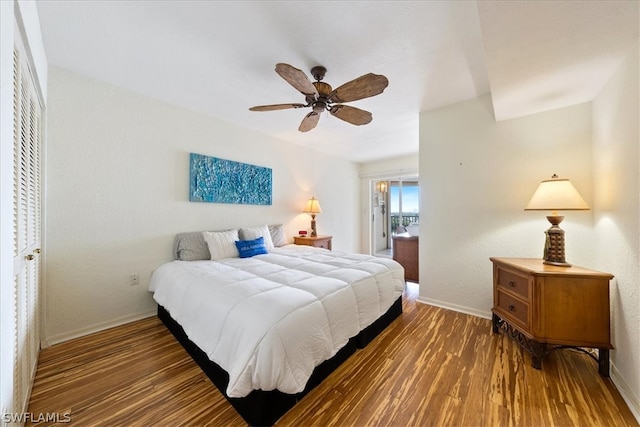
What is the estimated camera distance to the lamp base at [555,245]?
1990mm

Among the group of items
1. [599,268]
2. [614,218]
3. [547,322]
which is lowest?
[547,322]

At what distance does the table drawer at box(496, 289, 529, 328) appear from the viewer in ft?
6.26

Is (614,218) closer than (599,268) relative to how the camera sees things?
Yes

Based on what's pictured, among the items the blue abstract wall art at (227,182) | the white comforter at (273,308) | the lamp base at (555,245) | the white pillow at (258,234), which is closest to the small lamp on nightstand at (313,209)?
the blue abstract wall art at (227,182)

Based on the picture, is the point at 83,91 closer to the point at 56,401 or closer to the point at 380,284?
the point at 56,401

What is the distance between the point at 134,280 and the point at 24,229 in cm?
136

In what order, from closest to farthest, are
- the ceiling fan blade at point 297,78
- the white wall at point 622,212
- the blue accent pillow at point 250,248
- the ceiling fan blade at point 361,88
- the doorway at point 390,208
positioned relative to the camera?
the white wall at point 622,212, the ceiling fan blade at point 297,78, the ceiling fan blade at point 361,88, the blue accent pillow at point 250,248, the doorway at point 390,208

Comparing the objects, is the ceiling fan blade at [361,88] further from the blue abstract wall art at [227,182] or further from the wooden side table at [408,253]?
the wooden side table at [408,253]

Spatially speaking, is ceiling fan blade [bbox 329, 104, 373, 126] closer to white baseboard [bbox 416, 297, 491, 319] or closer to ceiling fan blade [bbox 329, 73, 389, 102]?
ceiling fan blade [bbox 329, 73, 389, 102]

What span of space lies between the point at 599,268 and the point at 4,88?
3.79 metres

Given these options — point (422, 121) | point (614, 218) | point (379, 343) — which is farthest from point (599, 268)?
point (422, 121)

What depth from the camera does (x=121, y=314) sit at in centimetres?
248

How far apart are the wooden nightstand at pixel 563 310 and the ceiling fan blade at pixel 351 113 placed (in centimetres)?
183

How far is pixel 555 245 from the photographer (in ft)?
6.61
